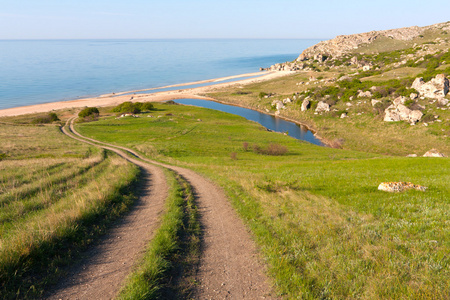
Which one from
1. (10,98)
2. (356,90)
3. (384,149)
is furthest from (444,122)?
(10,98)

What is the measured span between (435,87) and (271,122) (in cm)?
4861

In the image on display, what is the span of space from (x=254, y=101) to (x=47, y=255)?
384 feet

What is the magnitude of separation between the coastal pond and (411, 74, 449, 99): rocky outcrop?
31106mm

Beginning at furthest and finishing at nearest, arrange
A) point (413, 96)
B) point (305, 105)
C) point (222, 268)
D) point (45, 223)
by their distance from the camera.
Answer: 1. point (305, 105)
2. point (413, 96)
3. point (45, 223)
4. point (222, 268)

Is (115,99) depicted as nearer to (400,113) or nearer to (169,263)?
(400,113)

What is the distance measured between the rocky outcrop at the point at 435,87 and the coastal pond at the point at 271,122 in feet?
102

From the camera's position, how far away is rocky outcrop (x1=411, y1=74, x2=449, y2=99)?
6194 cm

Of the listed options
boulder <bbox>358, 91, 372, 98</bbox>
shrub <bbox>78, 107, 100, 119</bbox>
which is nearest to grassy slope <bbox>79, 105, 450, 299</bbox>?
boulder <bbox>358, 91, 372, 98</bbox>

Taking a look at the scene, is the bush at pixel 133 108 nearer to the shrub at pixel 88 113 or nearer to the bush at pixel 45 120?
the shrub at pixel 88 113

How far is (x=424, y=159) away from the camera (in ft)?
96.4

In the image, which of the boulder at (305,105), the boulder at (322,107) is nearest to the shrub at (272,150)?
the boulder at (322,107)

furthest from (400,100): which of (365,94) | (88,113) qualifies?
(88,113)

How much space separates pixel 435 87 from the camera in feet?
207

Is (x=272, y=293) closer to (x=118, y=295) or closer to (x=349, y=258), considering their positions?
(x=349, y=258)
